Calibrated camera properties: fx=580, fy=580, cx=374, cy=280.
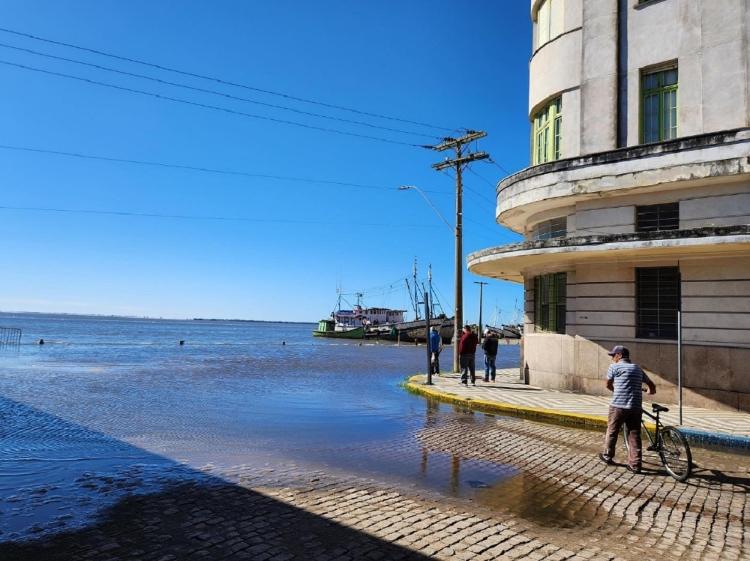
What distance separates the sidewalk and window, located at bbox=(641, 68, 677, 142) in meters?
6.81

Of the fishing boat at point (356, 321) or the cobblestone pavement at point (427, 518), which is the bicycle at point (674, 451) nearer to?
the cobblestone pavement at point (427, 518)

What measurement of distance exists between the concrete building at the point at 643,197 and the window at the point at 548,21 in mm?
70

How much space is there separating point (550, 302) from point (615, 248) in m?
3.86

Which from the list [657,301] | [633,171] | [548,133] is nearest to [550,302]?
[657,301]

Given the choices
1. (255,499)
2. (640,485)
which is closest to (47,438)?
(255,499)

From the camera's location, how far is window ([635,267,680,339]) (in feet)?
46.1

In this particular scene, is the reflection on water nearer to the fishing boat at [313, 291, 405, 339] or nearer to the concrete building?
the concrete building

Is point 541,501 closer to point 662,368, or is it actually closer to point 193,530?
point 193,530

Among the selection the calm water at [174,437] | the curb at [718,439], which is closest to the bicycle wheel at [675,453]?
the calm water at [174,437]

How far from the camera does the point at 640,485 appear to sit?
724 centimetres

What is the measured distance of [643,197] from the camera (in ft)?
47.8

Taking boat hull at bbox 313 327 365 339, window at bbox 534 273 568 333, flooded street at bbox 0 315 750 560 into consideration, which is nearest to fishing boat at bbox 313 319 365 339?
boat hull at bbox 313 327 365 339

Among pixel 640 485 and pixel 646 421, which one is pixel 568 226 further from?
pixel 640 485

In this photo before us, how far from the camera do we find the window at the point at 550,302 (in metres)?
16.5
